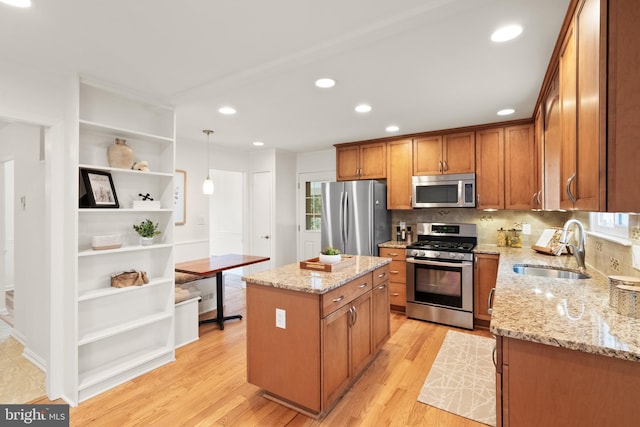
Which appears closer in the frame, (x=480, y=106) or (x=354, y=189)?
(x=480, y=106)

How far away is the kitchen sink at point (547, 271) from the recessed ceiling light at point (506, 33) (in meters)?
1.74

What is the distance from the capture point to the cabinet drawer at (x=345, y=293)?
203 centimetres

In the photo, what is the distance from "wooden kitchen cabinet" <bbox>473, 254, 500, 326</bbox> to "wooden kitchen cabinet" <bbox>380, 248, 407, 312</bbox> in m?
0.82

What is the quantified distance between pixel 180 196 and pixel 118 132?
1.84m

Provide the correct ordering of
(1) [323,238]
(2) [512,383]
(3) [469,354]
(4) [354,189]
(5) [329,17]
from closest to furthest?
(2) [512,383]
(5) [329,17]
(3) [469,354]
(4) [354,189]
(1) [323,238]

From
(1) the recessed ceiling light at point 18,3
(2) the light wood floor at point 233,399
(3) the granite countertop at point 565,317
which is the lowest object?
(2) the light wood floor at point 233,399

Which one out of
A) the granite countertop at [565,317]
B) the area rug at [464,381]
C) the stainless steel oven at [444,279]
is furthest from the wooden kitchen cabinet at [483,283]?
the granite countertop at [565,317]

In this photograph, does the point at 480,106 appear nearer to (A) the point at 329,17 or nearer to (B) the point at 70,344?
(A) the point at 329,17

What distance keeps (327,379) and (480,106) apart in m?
2.85

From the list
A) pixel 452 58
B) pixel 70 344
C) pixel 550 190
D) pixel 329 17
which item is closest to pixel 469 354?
pixel 550 190

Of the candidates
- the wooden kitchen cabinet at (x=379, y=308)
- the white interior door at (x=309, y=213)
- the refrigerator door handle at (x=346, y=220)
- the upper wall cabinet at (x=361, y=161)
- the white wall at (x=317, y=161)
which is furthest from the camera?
the white interior door at (x=309, y=213)

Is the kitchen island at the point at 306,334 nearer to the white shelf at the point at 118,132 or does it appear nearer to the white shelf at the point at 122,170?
the white shelf at the point at 122,170

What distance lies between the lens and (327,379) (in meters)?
2.04

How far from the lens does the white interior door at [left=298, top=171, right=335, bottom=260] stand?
5.48 metres
